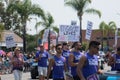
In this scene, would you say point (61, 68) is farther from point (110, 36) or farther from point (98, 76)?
point (110, 36)

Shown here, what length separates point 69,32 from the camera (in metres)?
22.9

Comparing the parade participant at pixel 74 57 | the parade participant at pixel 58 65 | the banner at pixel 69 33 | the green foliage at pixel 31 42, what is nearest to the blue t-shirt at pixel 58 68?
the parade participant at pixel 58 65

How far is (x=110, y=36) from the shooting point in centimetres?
8731

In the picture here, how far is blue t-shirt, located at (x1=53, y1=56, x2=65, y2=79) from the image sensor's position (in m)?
12.4

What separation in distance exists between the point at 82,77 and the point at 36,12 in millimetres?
42329

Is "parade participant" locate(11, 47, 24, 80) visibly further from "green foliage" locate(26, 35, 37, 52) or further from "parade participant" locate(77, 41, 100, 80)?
"green foliage" locate(26, 35, 37, 52)

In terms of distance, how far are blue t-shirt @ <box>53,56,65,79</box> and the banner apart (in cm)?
965

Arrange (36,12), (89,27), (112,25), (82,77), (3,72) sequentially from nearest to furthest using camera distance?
(82,77) → (89,27) → (3,72) → (36,12) → (112,25)

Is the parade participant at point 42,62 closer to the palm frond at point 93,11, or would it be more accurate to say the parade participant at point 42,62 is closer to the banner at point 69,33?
the banner at point 69,33

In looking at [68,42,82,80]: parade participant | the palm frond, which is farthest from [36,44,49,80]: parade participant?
the palm frond

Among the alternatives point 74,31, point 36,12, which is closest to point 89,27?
point 74,31

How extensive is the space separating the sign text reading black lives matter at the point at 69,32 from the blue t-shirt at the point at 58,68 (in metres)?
9.65

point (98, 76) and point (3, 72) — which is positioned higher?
point (98, 76)

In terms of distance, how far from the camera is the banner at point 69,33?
22.5 m
